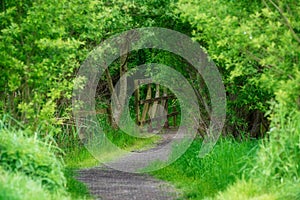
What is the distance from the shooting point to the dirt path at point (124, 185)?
1127 cm

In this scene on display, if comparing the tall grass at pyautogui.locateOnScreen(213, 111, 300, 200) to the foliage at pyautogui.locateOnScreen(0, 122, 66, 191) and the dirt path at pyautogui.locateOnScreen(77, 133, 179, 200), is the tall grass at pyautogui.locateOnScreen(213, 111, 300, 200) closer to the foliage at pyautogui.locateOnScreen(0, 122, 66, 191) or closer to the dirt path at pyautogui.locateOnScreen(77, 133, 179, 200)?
the dirt path at pyautogui.locateOnScreen(77, 133, 179, 200)

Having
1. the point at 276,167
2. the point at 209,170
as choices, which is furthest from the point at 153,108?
the point at 276,167

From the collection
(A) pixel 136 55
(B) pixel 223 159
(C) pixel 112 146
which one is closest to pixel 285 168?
(B) pixel 223 159

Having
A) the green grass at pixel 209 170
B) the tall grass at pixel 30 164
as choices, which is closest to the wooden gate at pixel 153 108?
the green grass at pixel 209 170

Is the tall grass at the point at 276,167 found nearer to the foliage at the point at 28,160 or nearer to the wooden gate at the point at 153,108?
the foliage at the point at 28,160

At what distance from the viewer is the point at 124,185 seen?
1238cm

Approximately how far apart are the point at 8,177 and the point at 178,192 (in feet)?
14.1

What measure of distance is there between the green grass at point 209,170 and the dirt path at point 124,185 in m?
0.30

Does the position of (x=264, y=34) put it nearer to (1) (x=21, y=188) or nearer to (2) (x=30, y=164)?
(2) (x=30, y=164)

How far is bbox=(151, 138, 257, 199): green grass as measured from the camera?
1112 centimetres

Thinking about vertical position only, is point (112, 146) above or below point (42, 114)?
below

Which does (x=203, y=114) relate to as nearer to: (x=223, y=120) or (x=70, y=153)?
(x=223, y=120)

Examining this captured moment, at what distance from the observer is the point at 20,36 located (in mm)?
10922

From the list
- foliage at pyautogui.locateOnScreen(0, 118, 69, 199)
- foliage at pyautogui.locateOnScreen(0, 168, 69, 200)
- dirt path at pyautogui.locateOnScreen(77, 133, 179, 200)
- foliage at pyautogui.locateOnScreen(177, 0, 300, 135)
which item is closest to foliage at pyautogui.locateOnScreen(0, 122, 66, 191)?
foliage at pyautogui.locateOnScreen(0, 118, 69, 199)
